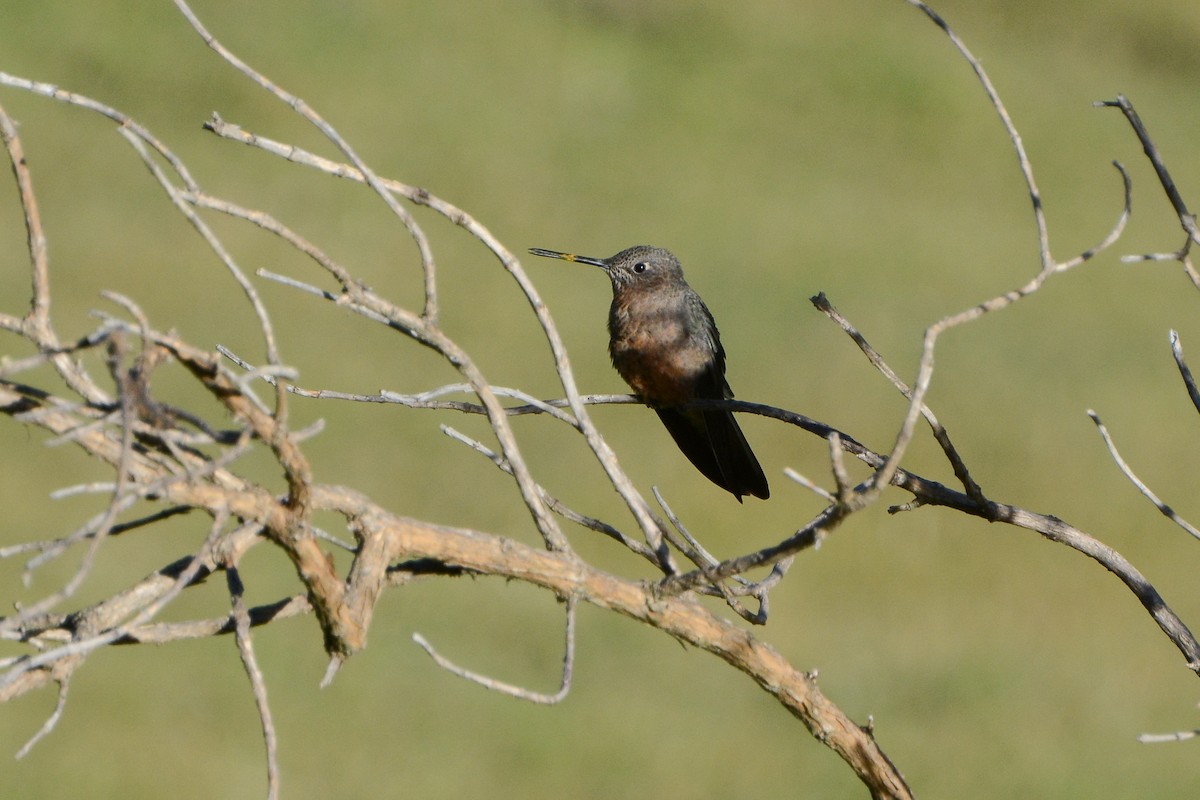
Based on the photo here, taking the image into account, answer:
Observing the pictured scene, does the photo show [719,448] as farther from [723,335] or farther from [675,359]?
[723,335]

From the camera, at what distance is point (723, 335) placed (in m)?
13.0

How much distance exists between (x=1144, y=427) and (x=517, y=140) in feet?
22.6

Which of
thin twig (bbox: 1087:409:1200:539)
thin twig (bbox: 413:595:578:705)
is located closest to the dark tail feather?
thin twig (bbox: 1087:409:1200:539)

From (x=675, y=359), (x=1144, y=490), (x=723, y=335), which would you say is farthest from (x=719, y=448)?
(x=723, y=335)

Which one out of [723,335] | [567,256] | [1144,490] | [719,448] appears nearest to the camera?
[1144,490]

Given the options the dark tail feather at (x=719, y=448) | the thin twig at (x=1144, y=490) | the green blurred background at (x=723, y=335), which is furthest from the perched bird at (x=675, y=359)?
the green blurred background at (x=723, y=335)

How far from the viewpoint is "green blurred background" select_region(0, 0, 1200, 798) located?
1073 centimetres

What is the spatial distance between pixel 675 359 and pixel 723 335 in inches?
287

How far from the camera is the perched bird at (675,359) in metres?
5.64

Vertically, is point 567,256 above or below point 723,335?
above

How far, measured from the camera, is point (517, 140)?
15.5 meters

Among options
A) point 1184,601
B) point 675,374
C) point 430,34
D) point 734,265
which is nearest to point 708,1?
point 430,34

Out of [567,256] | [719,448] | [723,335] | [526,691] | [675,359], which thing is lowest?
[723,335]

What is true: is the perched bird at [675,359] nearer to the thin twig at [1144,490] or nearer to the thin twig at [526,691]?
the thin twig at [1144,490]
